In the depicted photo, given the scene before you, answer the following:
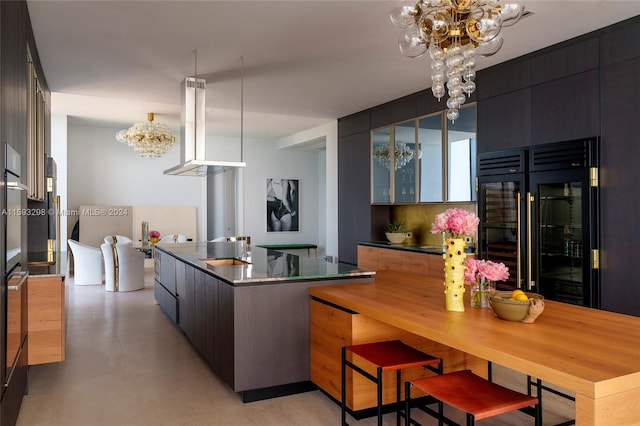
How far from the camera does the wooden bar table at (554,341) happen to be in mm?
1516

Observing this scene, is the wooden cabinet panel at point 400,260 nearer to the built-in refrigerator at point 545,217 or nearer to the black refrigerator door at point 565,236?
the built-in refrigerator at point 545,217

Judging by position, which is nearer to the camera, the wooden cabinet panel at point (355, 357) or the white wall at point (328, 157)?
the wooden cabinet panel at point (355, 357)

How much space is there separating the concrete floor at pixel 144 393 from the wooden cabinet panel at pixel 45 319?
0.96 ft

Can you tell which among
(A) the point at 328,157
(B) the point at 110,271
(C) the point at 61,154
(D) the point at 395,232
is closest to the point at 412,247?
(D) the point at 395,232

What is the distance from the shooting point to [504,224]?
480 cm

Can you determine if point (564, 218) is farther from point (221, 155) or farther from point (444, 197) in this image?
point (221, 155)

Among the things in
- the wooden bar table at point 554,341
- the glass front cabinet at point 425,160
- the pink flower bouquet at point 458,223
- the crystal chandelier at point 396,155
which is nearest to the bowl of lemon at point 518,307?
the wooden bar table at point 554,341

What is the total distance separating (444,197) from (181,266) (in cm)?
292

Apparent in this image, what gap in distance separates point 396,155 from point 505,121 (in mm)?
1858

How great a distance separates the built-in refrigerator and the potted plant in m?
1.71

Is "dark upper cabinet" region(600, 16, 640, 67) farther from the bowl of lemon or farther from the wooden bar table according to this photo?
the bowl of lemon

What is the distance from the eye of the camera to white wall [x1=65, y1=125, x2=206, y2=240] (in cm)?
961

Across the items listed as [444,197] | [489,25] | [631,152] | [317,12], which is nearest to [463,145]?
[444,197]

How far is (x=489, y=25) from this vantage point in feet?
8.60
